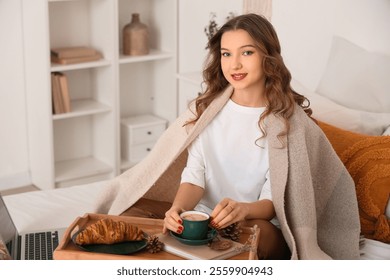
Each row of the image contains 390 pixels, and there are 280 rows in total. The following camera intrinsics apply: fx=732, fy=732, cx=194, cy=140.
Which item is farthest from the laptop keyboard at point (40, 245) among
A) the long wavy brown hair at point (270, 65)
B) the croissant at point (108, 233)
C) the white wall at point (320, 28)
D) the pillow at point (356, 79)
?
the white wall at point (320, 28)

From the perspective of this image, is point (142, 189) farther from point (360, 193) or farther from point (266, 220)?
point (360, 193)

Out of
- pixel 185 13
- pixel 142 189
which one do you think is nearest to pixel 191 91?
pixel 185 13

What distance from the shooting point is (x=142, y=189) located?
192cm

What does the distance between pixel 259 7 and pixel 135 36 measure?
0.71 m

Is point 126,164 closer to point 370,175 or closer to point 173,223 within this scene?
point 370,175

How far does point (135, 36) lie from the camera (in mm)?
3342

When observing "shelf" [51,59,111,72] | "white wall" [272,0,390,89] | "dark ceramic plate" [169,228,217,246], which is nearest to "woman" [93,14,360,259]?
"dark ceramic plate" [169,228,217,246]

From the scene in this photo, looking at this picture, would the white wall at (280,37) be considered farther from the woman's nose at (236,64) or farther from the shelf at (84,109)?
the woman's nose at (236,64)

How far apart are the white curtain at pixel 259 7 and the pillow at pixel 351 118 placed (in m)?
0.71

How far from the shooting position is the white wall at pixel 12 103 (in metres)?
3.15

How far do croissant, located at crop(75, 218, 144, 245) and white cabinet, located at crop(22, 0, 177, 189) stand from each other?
1714 millimetres

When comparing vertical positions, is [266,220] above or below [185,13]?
below

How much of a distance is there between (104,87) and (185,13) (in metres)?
0.50

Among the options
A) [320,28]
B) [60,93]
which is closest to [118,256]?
[320,28]
